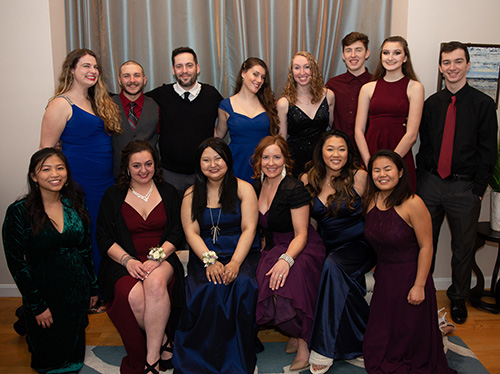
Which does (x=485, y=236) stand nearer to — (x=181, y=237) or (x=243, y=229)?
(x=243, y=229)

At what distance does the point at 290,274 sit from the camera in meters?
2.72

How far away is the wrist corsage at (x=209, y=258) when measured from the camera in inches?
107

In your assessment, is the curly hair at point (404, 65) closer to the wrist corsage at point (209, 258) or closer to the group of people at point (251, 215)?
the group of people at point (251, 215)

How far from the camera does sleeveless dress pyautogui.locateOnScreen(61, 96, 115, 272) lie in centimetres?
315

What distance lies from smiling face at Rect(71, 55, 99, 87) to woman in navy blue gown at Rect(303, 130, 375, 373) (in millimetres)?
1654

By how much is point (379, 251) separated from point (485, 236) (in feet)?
3.84

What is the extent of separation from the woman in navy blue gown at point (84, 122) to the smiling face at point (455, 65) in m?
2.37

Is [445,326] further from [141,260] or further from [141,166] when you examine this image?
[141,166]

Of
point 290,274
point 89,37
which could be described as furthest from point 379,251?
point 89,37

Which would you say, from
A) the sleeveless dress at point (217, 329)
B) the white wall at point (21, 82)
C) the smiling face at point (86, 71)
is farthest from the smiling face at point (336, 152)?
the white wall at point (21, 82)

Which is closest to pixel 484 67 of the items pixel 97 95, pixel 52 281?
pixel 97 95

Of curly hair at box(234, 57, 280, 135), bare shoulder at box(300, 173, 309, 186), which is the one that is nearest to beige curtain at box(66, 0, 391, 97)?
curly hair at box(234, 57, 280, 135)

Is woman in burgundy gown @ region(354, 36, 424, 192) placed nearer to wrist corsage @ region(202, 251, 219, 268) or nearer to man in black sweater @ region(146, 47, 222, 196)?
man in black sweater @ region(146, 47, 222, 196)

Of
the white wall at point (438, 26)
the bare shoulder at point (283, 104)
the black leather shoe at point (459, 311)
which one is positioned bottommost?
the black leather shoe at point (459, 311)
